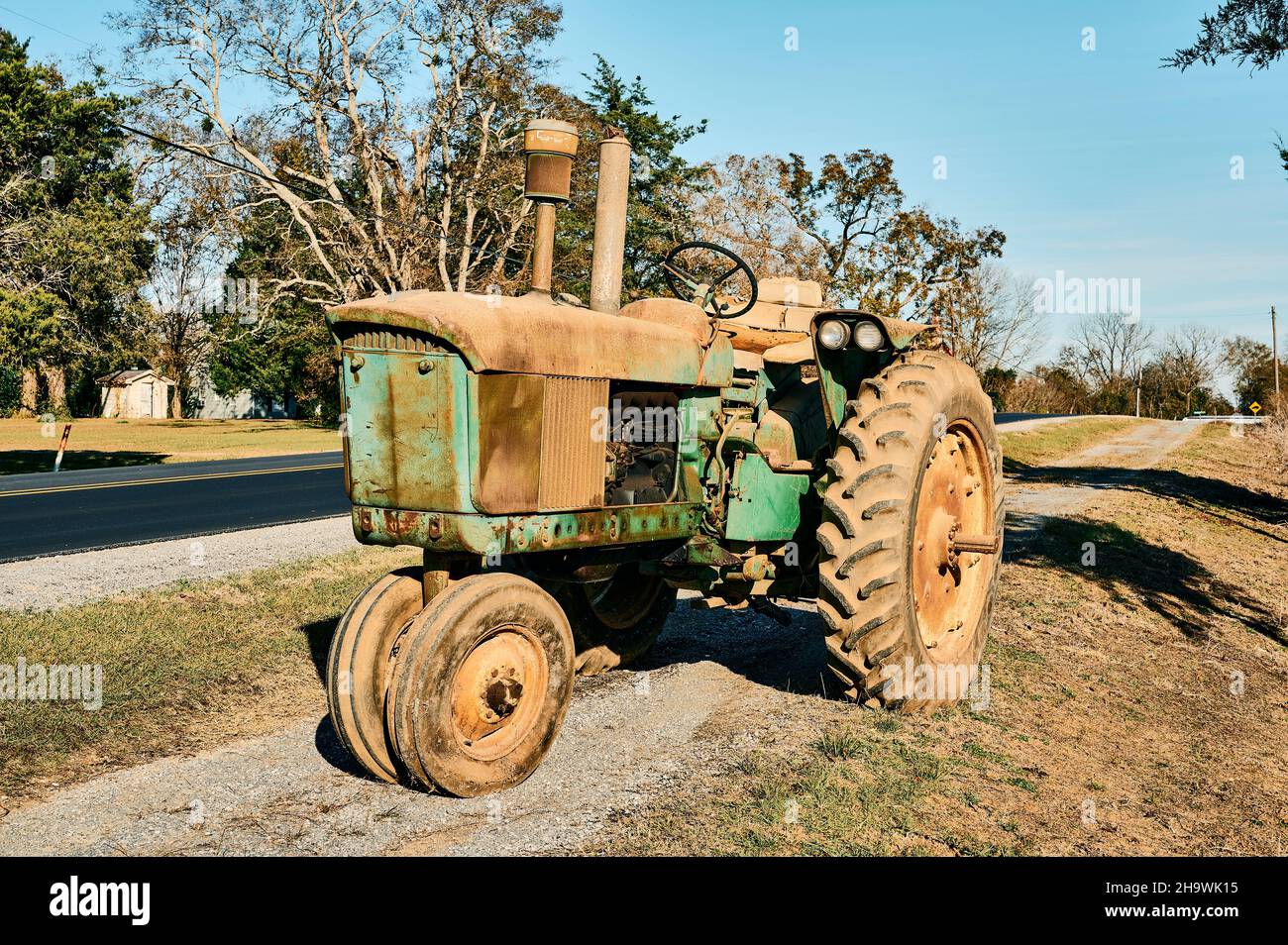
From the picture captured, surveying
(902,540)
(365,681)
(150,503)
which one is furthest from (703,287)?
(150,503)

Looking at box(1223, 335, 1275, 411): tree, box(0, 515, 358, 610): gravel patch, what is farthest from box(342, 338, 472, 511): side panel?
box(1223, 335, 1275, 411): tree

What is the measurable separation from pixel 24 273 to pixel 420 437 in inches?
954

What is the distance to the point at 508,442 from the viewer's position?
4633mm

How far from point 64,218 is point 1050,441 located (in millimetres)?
29658

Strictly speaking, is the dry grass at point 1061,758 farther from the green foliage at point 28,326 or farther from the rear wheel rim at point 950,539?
the green foliage at point 28,326

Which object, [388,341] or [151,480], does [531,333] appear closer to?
[388,341]

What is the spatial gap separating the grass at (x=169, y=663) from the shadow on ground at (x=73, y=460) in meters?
17.5

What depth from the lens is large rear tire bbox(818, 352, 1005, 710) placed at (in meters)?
5.50

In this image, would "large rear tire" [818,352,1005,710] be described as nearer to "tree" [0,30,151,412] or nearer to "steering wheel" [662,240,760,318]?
"steering wheel" [662,240,760,318]

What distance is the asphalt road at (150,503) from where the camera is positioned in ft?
41.7

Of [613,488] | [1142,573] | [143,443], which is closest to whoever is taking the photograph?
[613,488]
